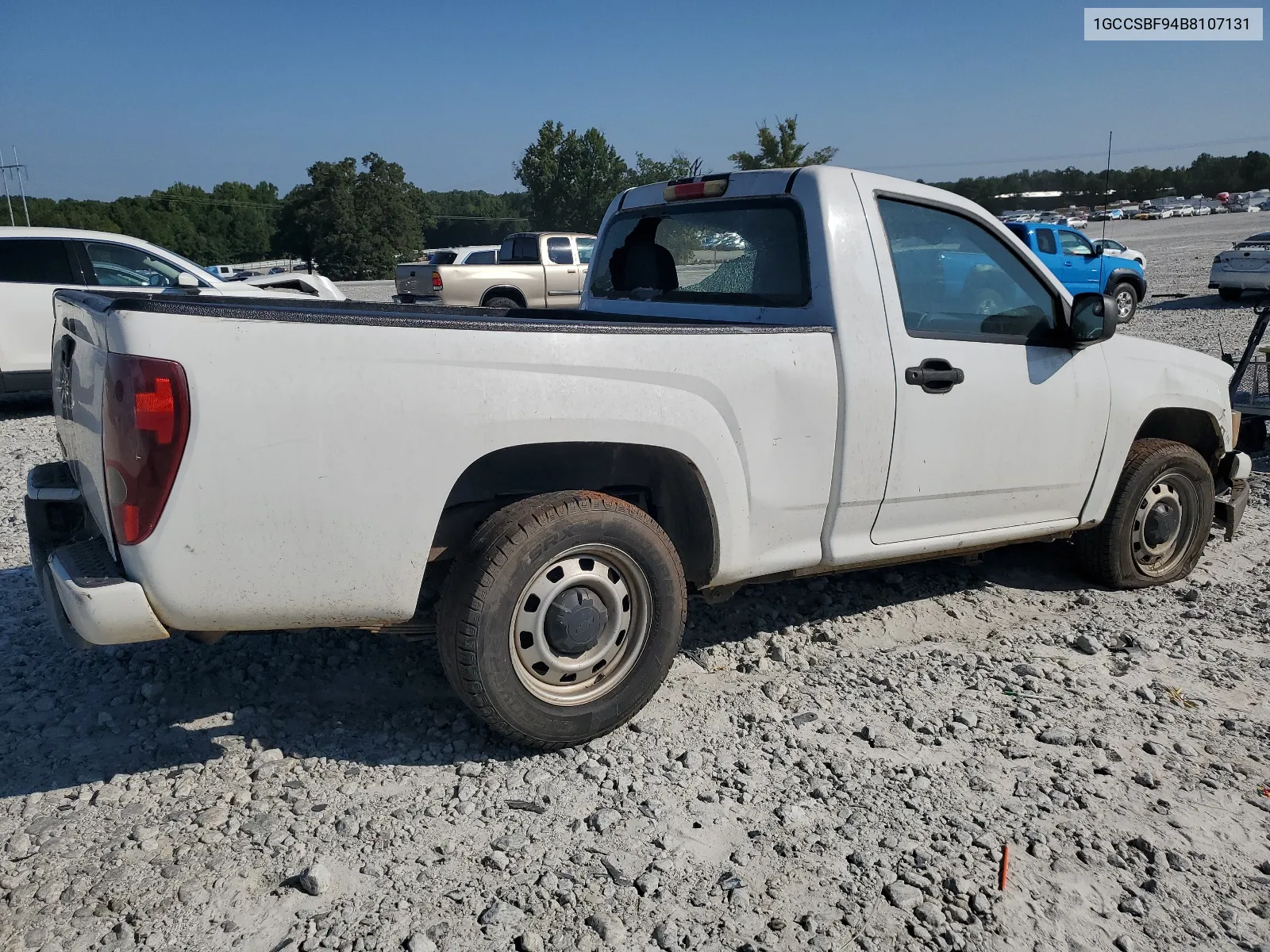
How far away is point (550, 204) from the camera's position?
235ft

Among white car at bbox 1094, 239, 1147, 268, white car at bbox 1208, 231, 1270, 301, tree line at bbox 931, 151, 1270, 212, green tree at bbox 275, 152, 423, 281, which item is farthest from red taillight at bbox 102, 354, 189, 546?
tree line at bbox 931, 151, 1270, 212

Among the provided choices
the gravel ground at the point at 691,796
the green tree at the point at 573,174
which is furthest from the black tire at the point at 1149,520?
the green tree at the point at 573,174

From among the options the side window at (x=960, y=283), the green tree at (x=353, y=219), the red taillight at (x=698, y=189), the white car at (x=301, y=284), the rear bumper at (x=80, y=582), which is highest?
the green tree at (x=353, y=219)

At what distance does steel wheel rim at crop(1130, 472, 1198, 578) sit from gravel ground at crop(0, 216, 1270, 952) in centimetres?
45

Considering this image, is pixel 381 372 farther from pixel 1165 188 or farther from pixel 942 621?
pixel 1165 188

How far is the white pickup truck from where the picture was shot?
8.89 feet

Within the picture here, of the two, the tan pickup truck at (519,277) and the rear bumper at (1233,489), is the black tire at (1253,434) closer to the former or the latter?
the rear bumper at (1233,489)

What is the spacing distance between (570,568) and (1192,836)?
6.68 feet

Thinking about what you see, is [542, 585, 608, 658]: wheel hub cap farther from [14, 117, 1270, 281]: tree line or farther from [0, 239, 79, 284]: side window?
[14, 117, 1270, 281]: tree line

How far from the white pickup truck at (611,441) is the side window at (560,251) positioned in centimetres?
1453

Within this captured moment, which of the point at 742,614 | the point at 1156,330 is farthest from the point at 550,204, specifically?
the point at 742,614

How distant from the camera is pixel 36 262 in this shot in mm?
10203

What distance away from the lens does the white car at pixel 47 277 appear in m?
9.98

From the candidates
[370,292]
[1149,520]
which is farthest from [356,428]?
[370,292]
